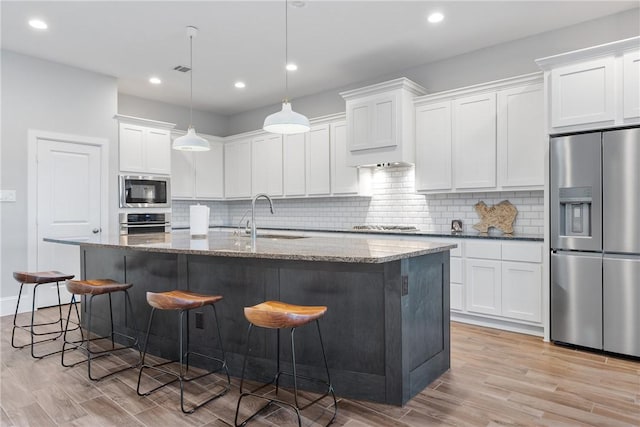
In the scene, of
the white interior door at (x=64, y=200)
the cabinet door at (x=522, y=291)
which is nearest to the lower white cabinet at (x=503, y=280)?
the cabinet door at (x=522, y=291)

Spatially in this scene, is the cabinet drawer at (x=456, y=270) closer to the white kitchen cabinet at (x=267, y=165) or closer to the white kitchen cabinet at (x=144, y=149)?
the white kitchen cabinet at (x=267, y=165)

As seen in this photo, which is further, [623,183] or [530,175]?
[530,175]

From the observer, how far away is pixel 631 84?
10.5 ft

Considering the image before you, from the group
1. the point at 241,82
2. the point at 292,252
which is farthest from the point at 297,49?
the point at 292,252

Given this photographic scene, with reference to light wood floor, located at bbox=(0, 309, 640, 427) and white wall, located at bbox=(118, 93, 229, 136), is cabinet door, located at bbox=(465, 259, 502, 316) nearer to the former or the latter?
light wood floor, located at bbox=(0, 309, 640, 427)

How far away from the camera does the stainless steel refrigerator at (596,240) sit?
10.4ft

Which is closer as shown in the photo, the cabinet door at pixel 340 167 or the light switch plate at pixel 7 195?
the light switch plate at pixel 7 195

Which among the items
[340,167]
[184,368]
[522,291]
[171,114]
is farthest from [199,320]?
[171,114]

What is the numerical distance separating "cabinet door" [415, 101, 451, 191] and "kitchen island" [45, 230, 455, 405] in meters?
1.91

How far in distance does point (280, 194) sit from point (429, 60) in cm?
288

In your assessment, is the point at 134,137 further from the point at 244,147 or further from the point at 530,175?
the point at 530,175

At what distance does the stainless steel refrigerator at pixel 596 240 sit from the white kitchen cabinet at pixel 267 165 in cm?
391

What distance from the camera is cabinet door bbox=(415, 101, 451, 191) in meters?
4.59

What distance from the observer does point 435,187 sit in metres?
4.71
